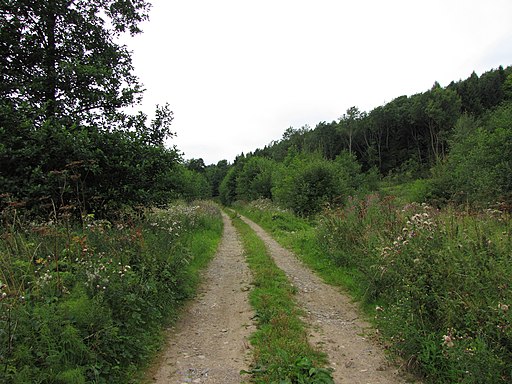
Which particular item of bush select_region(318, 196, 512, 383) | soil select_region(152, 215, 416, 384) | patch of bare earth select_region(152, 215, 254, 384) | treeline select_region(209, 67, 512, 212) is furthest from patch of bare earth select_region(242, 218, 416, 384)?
treeline select_region(209, 67, 512, 212)

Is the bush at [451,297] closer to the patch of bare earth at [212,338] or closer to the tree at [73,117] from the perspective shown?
the patch of bare earth at [212,338]

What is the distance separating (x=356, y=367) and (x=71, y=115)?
8.02m

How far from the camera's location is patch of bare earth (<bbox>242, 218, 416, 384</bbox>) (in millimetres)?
4098

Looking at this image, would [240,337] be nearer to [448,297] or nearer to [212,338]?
[212,338]

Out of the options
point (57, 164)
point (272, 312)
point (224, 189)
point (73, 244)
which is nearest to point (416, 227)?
point (272, 312)

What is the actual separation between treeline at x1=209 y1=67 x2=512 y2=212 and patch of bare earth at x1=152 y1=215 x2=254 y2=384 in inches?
639

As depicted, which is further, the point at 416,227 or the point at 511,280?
the point at 416,227

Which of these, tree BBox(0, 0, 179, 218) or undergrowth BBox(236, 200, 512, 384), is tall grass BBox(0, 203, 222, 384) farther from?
undergrowth BBox(236, 200, 512, 384)

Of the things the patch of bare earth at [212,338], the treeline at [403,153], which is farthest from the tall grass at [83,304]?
the treeline at [403,153]

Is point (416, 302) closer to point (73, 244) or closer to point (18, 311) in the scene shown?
point (18, 311)

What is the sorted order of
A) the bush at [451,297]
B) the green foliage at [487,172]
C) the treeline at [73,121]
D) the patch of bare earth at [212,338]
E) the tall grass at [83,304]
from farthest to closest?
the green foliage at [487,172] < the treeline at [73,121] < the patch of bare earth at [212,338] < the bush at [451,297] < the tall grass at [83,304]

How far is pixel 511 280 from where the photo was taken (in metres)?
3.94

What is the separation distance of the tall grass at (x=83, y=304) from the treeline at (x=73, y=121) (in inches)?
41.2

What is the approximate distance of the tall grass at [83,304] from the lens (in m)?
3.31
